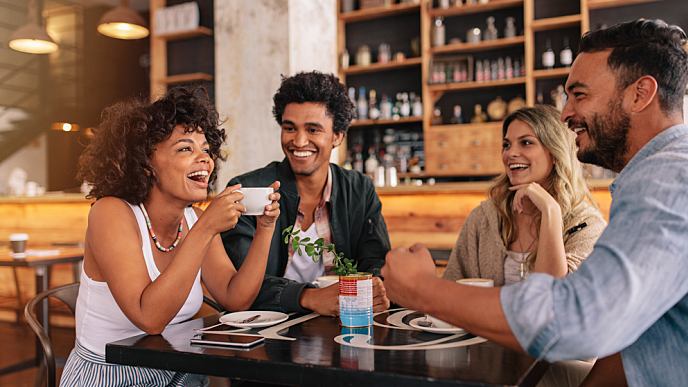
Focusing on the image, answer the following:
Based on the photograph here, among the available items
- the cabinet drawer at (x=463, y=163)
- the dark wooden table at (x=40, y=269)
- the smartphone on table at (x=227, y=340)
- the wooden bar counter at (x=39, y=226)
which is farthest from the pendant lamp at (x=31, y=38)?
the smartphone on table at (x=227, y=340)

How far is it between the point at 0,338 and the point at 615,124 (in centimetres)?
441

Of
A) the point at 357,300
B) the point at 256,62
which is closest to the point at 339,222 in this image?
the point at 357,300

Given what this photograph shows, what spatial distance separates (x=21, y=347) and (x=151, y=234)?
115 inches

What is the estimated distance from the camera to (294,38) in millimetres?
3895

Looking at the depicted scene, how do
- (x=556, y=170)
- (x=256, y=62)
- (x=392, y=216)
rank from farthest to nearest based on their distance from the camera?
(x=256, y=62) → (x=392, y=216) → (x=556, y=170)

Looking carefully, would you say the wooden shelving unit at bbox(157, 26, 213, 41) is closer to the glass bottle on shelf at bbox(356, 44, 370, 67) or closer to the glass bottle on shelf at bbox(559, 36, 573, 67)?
the glass bottle on shelf at bbox(356, 44, 370, 67)

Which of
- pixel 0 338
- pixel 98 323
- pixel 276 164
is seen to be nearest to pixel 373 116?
pixel 276 164

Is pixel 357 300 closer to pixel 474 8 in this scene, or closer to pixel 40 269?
pixel 40 269

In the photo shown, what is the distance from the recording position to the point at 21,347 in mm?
3574

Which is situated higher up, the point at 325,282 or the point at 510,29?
the point at 510,29

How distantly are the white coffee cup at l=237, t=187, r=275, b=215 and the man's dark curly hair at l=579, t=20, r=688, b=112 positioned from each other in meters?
0.84

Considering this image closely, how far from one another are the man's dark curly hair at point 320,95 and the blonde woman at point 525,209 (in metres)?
0.70

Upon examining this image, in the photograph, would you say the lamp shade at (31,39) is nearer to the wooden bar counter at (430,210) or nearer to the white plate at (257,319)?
the wooden bar counter at (430,210)

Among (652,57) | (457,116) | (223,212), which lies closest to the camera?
(652,57)
